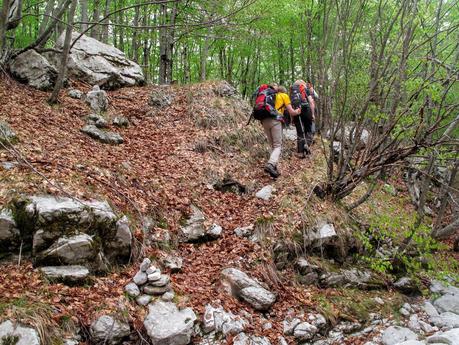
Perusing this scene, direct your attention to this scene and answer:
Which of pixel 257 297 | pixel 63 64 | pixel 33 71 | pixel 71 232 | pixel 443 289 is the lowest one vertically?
pixel 443 289

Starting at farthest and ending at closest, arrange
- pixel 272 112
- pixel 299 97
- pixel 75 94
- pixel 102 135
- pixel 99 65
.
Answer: pixel 99 65, pixel 299 97, pixel 75 94, pixel 272 112, pixel 102 135

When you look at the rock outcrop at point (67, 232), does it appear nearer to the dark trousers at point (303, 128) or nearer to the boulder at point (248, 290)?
the boulder at point (248, 290)

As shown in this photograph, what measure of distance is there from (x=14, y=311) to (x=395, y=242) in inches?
263

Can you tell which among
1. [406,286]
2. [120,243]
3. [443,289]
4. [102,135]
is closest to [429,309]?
[406,286]

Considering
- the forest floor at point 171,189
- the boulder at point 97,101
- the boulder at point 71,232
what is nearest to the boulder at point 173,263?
the forest floor at point 171,189

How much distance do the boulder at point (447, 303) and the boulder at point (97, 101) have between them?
7.70 metres

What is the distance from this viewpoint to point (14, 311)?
129 inches

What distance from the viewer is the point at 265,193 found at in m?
6.90

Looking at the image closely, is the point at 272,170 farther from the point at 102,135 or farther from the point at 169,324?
the point at 169,324

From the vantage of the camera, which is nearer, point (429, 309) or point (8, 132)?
point (8, 132)

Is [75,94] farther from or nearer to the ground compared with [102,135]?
farther from the ground

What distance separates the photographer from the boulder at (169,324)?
A: 370 cm

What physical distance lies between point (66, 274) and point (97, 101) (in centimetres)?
528

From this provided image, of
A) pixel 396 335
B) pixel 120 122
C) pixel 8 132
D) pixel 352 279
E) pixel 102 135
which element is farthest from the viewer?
pixel 120 122
